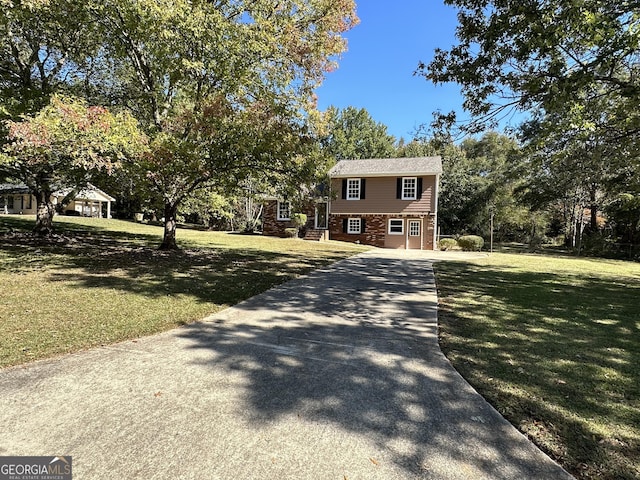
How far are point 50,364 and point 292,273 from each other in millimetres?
6095

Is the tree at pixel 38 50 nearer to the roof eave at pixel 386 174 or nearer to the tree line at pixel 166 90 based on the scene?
the tree line at pixel 166 90

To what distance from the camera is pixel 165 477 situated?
202 centimetres

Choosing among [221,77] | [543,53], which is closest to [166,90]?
[221,77]

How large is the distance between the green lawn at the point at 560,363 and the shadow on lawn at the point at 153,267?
4049 millimetres

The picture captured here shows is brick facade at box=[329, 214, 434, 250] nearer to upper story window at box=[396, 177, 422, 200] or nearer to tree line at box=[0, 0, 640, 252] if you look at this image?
upper story window at box=[396, 177, 422, 200]

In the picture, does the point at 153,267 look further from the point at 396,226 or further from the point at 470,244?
the point at 470,244

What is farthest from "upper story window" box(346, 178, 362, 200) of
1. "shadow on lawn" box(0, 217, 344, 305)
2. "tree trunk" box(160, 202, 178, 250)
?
"tree trunk" box(160, 202, 178, 250)

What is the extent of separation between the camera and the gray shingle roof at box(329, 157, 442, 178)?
21.2m

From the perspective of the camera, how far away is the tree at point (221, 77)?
27.9 feet

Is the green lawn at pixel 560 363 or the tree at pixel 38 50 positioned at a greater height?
the tree at pixel 38 50

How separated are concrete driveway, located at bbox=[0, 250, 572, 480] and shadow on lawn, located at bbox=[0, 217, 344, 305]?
2537mm

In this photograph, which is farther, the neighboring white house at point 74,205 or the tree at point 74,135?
the neighboring white house at point 74,205

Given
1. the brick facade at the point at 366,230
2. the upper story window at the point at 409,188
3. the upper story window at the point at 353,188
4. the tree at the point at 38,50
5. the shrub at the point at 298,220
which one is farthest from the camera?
the shrub at the point at 298,220

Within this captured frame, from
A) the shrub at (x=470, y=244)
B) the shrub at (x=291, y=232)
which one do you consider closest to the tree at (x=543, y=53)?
the shrub at (x=470, y=244)
